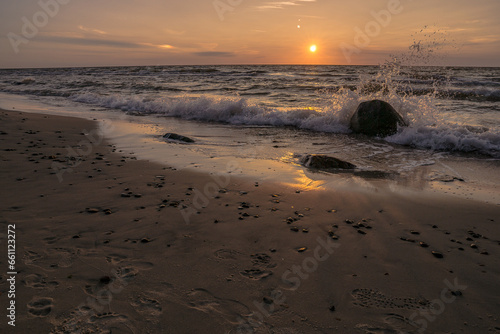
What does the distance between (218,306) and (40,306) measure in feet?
4.15

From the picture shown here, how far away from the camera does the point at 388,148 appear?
8031 millimetres

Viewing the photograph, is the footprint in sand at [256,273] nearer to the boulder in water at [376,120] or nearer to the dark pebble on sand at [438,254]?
the dark pebble on sand at [438,254]

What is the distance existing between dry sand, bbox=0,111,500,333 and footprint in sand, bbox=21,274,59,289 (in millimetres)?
14

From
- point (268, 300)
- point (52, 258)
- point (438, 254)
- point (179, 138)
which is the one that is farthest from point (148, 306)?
point (179, 138)

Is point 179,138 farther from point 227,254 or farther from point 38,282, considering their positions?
point 38,282

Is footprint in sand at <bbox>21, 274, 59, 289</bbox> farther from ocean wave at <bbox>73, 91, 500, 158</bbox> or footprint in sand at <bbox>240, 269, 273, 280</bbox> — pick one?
ocean wave at <bbox>73, 91, 500, 158</bbox>

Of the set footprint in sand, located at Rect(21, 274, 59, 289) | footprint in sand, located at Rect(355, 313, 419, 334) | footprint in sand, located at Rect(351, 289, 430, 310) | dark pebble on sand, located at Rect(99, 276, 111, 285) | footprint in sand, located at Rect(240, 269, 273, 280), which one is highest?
footprint in sand, located at Rect(21, 274, 59, 289)

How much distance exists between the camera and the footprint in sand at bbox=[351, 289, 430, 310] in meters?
2.36

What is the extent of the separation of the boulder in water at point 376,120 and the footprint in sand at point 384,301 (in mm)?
7631

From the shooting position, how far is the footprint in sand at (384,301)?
7.74ft

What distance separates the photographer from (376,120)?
951cm

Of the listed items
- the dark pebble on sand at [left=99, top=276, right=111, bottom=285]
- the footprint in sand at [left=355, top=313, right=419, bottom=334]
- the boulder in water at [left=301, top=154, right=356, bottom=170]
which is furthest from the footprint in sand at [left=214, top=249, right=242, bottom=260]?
the boulder in water at [left=301, top=154, right=356, bottom=170]

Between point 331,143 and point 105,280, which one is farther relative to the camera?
point 331,143

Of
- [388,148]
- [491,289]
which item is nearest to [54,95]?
[388,148]
